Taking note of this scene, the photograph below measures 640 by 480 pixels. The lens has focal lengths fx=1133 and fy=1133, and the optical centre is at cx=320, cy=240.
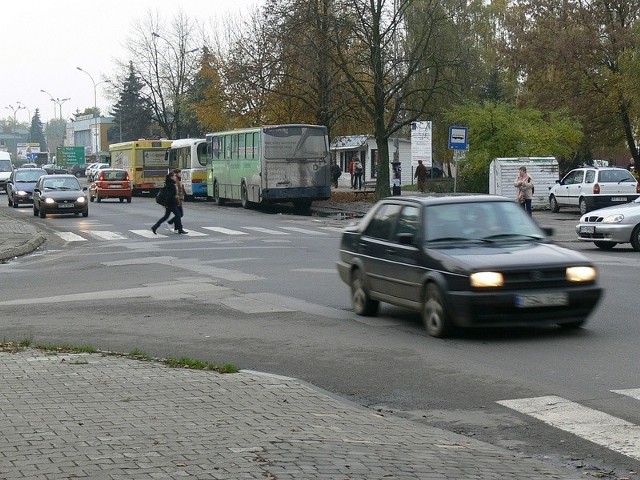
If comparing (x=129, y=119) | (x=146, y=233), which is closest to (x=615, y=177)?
(x=146, y=233)

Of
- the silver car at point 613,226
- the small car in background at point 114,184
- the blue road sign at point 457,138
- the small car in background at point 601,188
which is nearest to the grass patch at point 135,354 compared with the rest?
the silver car at point 613,226

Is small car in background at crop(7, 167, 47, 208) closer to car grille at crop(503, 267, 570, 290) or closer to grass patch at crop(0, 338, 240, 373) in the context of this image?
grass patch at crop(0, 338, 240, 373)

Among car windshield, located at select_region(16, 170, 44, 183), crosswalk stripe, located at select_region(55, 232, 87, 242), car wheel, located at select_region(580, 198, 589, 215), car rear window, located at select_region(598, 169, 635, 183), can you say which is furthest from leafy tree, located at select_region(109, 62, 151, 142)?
crosswalk stripe, located at select_region(55, 232, 87, 242)

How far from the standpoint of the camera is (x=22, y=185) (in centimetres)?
5084

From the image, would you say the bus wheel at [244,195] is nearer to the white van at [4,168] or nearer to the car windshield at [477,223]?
the white van at [4,168]

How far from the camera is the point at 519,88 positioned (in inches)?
3349

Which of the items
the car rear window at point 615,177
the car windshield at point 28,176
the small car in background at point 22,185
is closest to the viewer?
the car rear window at point 615,177

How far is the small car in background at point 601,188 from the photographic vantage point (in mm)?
37312

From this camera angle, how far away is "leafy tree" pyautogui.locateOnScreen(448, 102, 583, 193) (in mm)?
46000

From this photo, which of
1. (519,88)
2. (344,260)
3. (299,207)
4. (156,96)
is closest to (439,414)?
(344,260)

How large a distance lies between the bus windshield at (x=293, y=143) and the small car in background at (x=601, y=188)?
9.86m

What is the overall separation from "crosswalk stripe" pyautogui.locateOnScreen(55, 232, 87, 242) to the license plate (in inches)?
801

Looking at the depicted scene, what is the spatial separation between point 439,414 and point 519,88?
79.1 meters

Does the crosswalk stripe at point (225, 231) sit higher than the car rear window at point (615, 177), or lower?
lower
